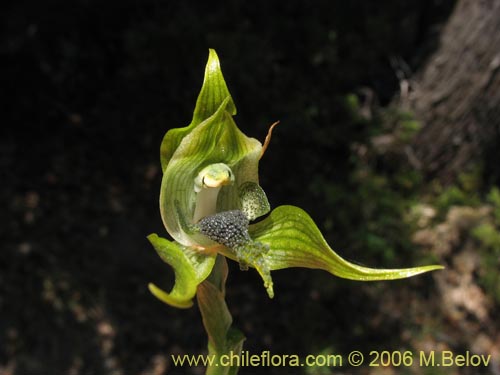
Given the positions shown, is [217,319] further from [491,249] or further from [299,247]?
[491,249]

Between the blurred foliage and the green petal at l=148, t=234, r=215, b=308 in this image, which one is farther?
the blurred foliage

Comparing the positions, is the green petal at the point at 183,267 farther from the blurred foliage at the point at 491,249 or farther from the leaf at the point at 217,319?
the blurred foliage at the point at 491,249

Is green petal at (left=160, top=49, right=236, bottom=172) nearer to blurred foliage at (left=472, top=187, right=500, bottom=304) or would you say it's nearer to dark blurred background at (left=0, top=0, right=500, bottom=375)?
dark blurred background at (left=0, top=0, right=500, bottom=375)

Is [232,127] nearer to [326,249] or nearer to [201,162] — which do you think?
[201,162]

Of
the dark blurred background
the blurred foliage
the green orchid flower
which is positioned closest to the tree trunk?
the dark blurred background

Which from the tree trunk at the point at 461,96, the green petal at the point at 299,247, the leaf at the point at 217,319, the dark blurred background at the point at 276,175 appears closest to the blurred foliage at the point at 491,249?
the dark blurred background at the point at 276,175

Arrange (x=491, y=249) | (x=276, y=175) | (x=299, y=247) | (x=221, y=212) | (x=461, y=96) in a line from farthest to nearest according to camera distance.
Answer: (x=491, y=249) → (x=461, y=96) → (x=276, y=175) → (x=221, y=212) → (x=299, y=247)

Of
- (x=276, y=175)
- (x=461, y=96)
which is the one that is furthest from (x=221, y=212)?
(x=461, y=96)
